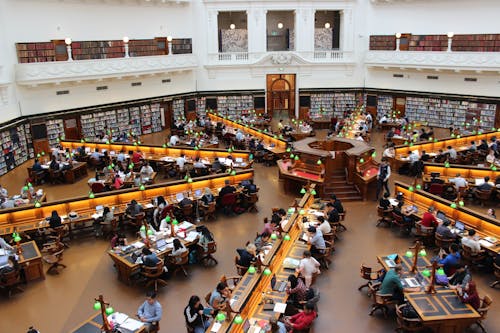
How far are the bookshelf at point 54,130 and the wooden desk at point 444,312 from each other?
17.7 metres

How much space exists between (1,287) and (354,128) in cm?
1620

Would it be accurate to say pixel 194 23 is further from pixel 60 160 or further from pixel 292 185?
pixel 292 185

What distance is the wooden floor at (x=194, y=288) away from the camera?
8.20 m

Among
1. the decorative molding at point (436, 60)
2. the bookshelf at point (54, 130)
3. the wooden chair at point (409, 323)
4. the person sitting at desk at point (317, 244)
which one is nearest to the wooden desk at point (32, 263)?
the person sitting at desk at point (317, 244)

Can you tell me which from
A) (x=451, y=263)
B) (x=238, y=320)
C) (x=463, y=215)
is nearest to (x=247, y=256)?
(x=238, y=320)

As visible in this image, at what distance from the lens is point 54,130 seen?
20.1 meters

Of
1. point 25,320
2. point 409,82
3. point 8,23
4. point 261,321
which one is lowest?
point 25,320

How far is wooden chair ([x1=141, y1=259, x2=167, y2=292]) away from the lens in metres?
9.09

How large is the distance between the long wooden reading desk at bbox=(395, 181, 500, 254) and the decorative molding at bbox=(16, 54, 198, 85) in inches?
581

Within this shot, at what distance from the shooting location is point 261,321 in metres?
7.04

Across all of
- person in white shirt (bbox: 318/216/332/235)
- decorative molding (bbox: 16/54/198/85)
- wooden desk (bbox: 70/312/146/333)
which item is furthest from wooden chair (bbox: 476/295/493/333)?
decorative molding (bbox: 16/54/198/85)

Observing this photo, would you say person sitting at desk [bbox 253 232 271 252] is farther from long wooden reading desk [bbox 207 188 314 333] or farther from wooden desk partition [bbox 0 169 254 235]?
wooden desk partition [bbox 0 169 254 235]

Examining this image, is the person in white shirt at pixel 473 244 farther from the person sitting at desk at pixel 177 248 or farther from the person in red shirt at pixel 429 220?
the person sitting at desk at pixel 177 248

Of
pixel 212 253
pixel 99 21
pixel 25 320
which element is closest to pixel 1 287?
pixel 25 320
